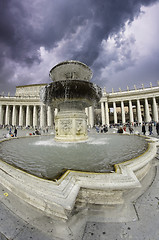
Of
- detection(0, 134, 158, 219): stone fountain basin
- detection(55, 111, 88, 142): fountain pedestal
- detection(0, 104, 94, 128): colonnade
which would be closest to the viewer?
detection(0, 134, 158, 219): stone fountain basin

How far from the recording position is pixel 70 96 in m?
6.34

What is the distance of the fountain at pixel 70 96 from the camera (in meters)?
5.77

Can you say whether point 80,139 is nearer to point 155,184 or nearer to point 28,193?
point 155,184

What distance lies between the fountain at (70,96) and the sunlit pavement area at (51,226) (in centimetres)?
496

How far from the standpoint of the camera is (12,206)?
5.08 feet

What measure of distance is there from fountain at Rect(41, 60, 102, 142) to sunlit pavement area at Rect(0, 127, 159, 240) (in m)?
4.96

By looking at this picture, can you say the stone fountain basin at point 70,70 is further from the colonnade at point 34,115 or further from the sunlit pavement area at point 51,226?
the colonnade at point 34,115

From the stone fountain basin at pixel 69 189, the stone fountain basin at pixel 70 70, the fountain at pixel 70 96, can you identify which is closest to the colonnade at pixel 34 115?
the stone fountain basin at pixel 70 70

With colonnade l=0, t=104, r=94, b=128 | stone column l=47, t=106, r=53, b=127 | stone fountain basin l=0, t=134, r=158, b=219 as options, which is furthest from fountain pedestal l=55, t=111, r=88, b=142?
stone column l=47, t=106, r=53, b=127

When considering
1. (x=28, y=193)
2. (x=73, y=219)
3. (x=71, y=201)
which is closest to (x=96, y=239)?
(x=73, y=219)

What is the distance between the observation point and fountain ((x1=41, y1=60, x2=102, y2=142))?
18.9 feet

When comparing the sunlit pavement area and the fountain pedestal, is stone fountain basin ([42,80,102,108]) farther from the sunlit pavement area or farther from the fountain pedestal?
the sunlit pavement area

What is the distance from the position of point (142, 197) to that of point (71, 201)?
1504 mm

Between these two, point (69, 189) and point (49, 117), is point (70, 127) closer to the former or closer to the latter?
point (69, 189)
